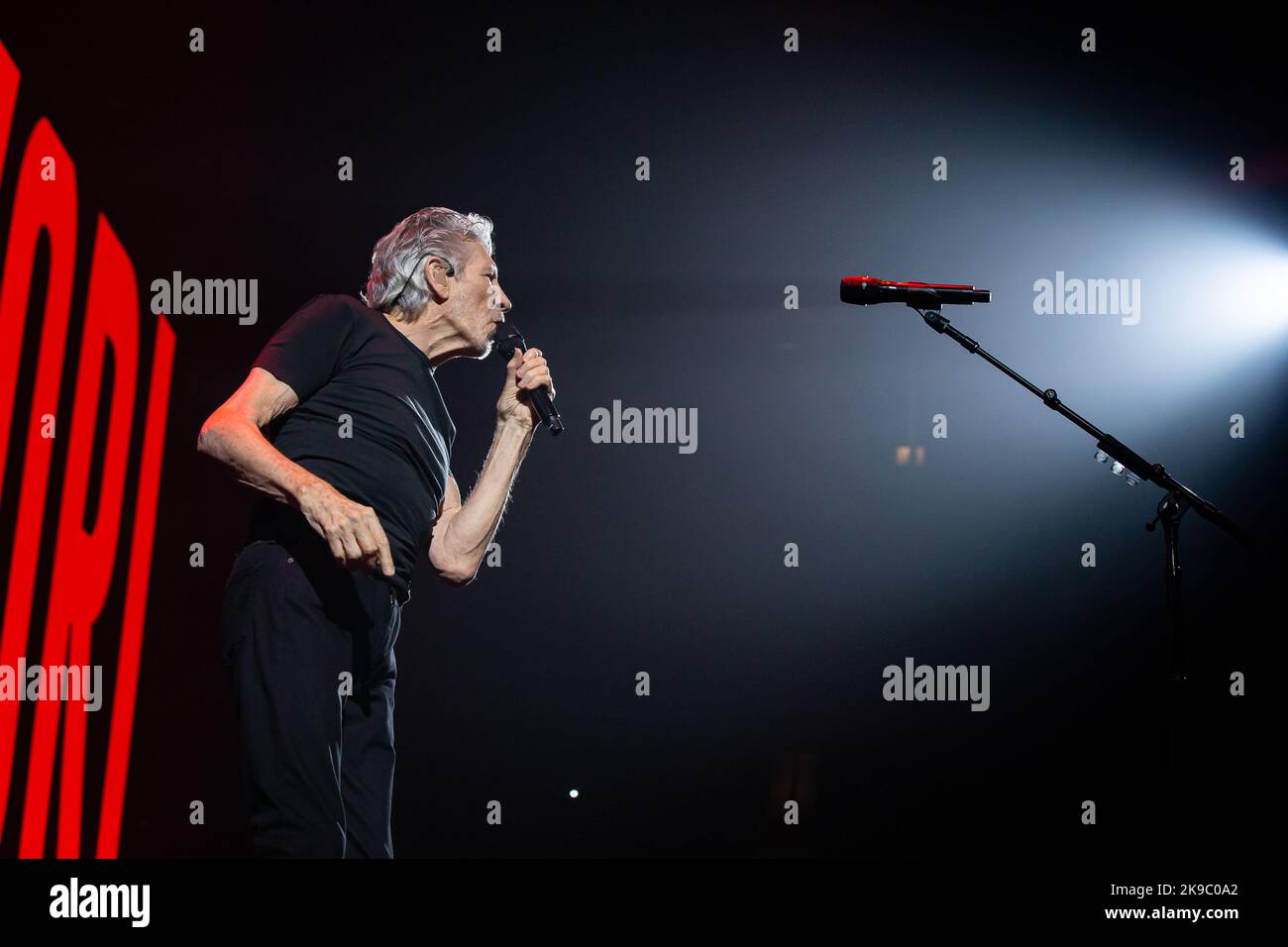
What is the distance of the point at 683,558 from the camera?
3150 millimetres

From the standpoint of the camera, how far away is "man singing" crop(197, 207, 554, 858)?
2.21 metres

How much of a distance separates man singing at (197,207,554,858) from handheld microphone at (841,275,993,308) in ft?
2.70

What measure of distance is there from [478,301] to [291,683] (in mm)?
1016

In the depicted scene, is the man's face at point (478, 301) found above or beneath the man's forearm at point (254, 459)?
above

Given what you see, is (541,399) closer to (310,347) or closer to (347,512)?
(310,347)

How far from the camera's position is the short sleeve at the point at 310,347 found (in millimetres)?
2332

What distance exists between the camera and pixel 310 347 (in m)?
2.38

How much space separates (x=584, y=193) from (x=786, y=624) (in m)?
1.34

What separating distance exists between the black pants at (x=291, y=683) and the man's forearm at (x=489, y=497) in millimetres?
401

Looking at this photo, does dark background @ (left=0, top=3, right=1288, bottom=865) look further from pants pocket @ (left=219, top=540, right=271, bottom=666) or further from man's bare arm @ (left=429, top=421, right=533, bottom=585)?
pants pocket @ (left=219, top=540, right=271, bottom=666)

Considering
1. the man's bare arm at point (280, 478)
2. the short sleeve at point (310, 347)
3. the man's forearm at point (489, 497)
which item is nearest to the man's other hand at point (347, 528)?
the man's bare arm at point (280, 478)

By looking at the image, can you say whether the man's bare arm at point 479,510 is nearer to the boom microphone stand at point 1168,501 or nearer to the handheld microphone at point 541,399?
the handheld microphone at point 541,399
